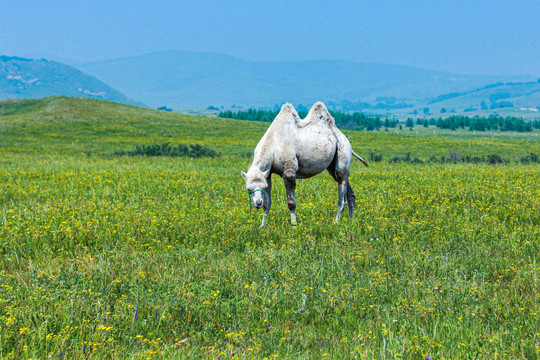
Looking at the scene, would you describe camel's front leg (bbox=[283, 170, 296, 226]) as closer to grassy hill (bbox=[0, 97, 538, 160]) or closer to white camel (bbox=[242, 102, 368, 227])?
white camel (bbox=[242, 102, 368, 227])

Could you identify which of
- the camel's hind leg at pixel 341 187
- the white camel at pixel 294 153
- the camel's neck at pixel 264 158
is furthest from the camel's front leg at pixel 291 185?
the camel's hind leg at pixel 341 187

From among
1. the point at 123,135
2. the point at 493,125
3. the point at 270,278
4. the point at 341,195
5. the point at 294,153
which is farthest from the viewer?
the point at 493,125

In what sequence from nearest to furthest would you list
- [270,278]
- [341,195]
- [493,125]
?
1. [270,278]
2. [341,195]
3. [493,125]

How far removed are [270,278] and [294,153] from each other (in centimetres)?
369

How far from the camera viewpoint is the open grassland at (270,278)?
167 inches

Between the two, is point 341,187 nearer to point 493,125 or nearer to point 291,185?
point 291,185

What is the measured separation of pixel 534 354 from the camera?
3.94 meters

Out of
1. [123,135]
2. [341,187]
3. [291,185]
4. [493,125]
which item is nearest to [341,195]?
[341,187]

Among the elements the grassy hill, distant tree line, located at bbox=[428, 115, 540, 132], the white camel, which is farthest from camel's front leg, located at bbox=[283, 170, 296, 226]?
distant tree line, located at bbox=[428, 115, 540, 132]

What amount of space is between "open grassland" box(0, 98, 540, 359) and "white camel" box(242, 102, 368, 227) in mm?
992

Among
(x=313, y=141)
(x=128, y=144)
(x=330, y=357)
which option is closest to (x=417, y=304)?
(x=330, y=357)

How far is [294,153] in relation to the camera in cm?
893

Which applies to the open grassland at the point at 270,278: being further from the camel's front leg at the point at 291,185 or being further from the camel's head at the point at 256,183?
the camel's head at the point at 256,183

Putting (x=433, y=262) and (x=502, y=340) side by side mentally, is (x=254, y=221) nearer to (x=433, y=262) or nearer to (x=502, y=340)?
(x=433, y=262)
